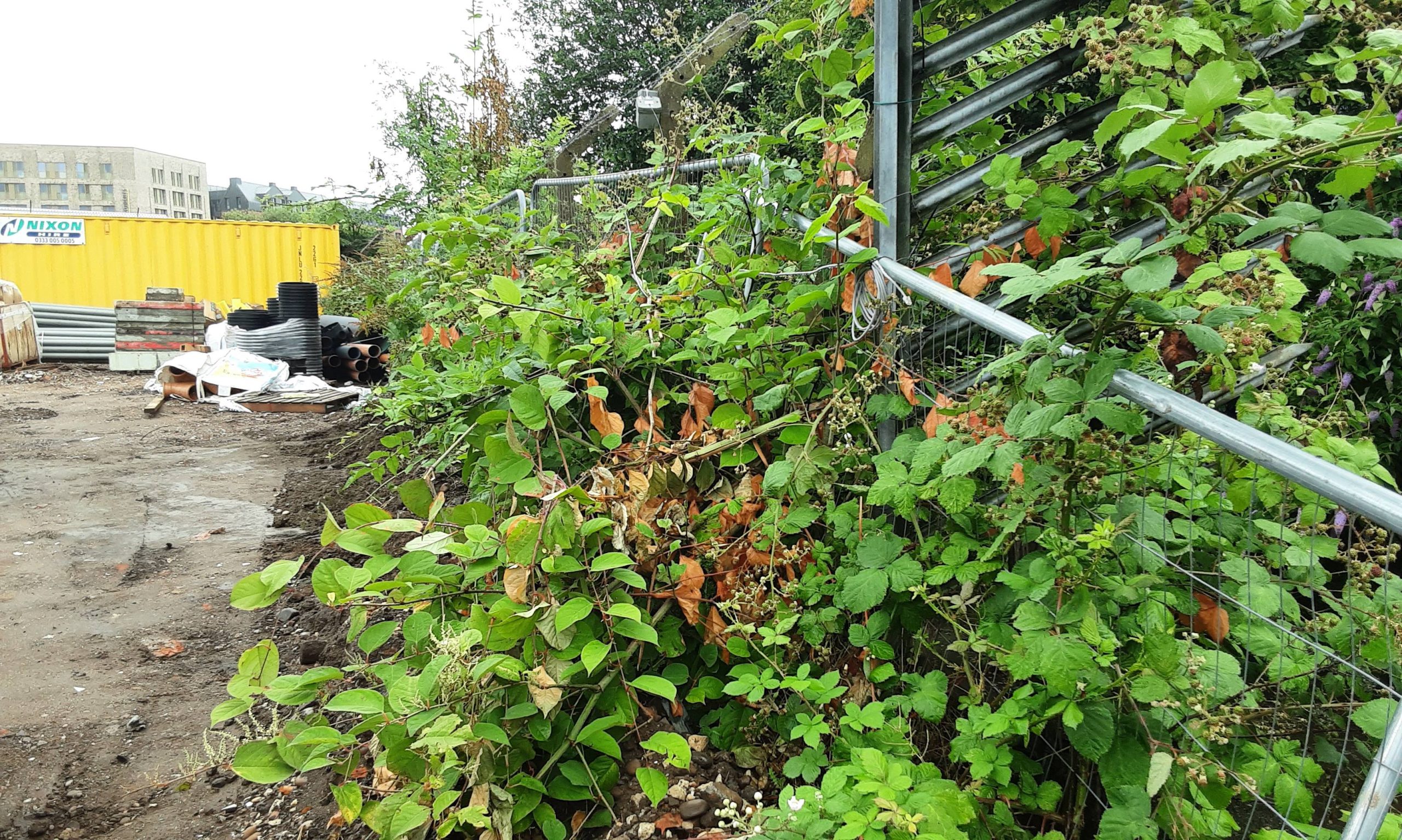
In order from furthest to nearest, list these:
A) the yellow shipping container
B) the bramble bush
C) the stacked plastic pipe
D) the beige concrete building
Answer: the beige concrete building, the yellow shipping container, the stacked plastic pipe, the bramble bush

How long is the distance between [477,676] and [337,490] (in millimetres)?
4672

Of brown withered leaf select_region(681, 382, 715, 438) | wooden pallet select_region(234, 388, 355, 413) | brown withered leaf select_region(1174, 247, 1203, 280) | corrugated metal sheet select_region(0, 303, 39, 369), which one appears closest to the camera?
brown withered leaf select_region(1174, 247, 1203, 280)

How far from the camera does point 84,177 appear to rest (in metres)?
65.8

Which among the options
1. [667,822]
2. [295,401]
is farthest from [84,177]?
[667,822]

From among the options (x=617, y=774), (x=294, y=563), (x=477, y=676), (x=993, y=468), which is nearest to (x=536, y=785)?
(x=617, y=774)

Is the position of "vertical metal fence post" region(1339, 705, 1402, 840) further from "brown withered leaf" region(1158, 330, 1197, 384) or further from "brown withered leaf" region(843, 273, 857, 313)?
"brown withered leaf" region(843, 273, 857, 313)

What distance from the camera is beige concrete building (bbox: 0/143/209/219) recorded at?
64.8m

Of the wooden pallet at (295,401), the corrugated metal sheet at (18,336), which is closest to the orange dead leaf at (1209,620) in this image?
the wooden pallet at (295,401)

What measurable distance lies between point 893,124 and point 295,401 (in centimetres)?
1017

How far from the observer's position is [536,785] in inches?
82.0

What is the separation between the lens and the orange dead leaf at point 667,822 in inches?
81.4

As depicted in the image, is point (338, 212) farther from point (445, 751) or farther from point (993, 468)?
point (993, 468)

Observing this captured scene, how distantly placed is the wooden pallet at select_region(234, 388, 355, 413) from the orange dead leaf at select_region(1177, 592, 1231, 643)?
1062 cm

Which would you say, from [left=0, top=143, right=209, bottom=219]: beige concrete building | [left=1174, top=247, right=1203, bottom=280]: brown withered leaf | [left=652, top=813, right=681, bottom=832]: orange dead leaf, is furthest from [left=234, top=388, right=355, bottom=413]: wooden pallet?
[left=0, top=143, right=209, bottom=219]: beige concrete building
